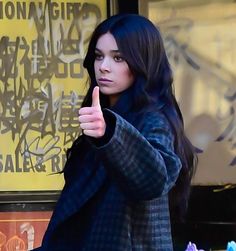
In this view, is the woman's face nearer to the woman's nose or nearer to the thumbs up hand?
the woman's nose

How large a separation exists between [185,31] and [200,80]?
305mm

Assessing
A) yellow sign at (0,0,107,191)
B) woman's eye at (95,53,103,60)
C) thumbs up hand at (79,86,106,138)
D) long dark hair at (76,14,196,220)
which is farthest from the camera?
yellow sign at (0,0,107,191)

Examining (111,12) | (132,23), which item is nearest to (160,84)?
(132,23)

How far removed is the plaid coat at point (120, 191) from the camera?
1856 millimetres

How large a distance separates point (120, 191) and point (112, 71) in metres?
0.38

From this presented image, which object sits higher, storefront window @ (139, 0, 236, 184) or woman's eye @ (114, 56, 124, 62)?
woman's eye @ (114, 56, 124, 62)

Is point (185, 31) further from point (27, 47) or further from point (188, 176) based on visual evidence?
point (188, 176)

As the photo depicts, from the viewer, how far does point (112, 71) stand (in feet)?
7.04

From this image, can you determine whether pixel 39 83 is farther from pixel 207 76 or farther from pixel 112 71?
pixel 112 71

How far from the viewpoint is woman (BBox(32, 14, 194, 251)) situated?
1.88 metres

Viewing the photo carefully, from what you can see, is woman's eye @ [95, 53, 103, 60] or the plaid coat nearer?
the plaid coat

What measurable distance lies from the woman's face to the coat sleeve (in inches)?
10.1

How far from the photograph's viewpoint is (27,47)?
4309 millimetres

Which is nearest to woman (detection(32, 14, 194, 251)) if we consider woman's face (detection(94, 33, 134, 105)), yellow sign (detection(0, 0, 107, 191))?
woman's face (detection(94, 33, 134, 105))
